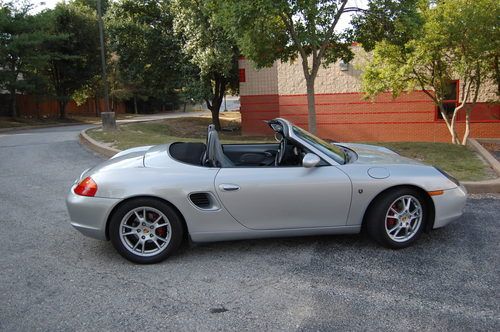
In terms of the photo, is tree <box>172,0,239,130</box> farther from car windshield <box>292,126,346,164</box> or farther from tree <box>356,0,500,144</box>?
car windshield <box>292,126,346,164</box>

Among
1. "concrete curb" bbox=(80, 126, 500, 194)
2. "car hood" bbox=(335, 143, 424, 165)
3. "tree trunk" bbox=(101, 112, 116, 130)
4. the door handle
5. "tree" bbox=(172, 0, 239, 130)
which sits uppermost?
"tree" bbox=(172, 0, 239, 130)

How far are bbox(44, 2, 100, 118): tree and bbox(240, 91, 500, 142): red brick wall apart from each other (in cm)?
1806

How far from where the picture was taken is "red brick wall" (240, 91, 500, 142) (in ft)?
55.5

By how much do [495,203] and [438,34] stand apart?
664 cm

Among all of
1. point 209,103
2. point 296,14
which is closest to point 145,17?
point 209,103

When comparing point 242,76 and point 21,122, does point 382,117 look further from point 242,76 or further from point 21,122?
point 21,122

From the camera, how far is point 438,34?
11.0 metres

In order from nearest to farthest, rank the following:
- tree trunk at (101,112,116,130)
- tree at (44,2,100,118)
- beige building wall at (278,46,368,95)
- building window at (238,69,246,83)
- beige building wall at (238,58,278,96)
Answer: tree trunk at (101,112,116,130) → beige building wall at (278,46,368,95) → beige building wall at (238,58,278,96) → building window at (238,69,246,83) → tree at (44,2,100,118)

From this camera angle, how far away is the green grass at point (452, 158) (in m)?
7.10

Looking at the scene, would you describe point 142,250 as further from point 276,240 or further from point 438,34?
point 438,34

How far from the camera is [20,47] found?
1045 inches

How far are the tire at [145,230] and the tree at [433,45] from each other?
7.03 meters

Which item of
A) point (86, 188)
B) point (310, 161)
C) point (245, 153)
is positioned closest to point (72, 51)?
point (245, 153)

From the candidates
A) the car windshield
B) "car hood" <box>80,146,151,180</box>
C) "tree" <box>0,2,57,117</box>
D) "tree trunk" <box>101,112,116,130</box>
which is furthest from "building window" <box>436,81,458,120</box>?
"tree" <box>0,2,57,117</box>
